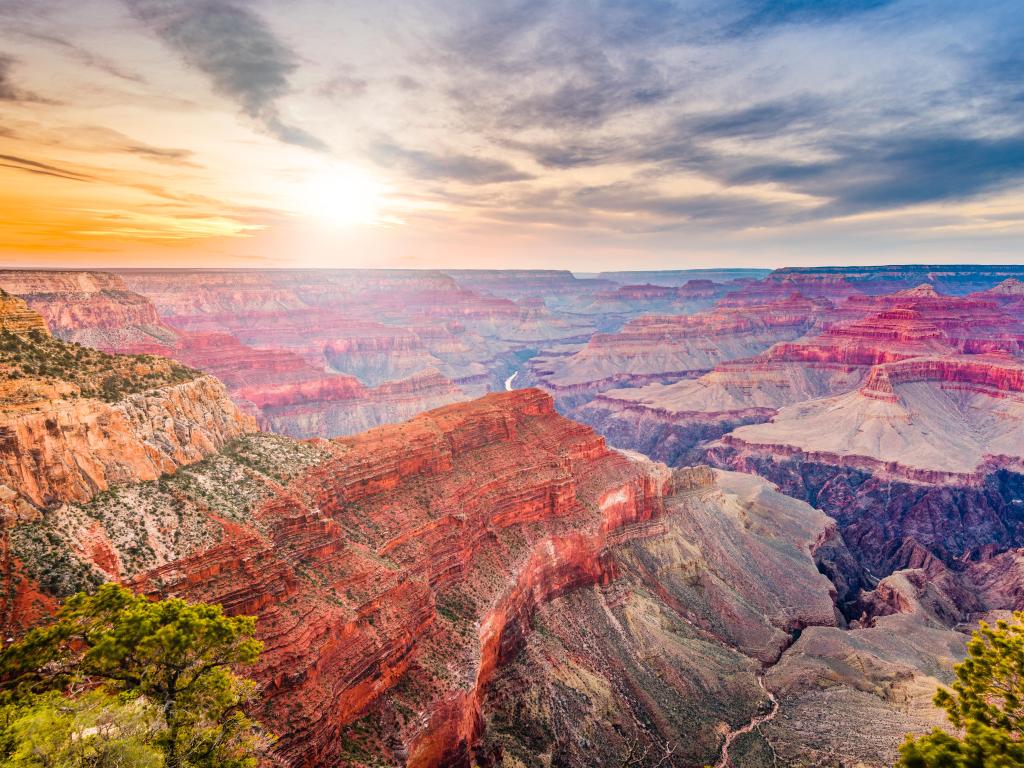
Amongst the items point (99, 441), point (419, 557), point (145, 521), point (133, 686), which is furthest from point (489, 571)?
point (133, 686)

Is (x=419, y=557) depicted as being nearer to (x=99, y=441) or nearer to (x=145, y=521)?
(x=145, y=521)

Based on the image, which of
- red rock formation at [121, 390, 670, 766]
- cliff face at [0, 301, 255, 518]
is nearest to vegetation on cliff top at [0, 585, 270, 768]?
red rock formation at [121, 390, 670, 766]

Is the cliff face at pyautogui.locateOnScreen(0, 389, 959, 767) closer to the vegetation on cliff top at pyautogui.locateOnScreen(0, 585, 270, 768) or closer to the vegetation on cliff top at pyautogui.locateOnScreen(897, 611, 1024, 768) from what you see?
the vegetation on cliff top at pyautogui.locateOnScreen(0, 585, 270, 768)

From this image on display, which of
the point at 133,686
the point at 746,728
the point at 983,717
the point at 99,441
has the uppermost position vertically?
the point at 99,441

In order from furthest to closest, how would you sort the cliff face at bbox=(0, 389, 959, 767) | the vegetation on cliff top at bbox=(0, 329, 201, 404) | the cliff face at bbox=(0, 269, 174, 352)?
the cliff face at bbox=(0, 269, 174, 352) → the vegetation on cliff top at bbox=(0, 329, 201, 404) → the cliff face at bbox=(0, 389, 959, 767)

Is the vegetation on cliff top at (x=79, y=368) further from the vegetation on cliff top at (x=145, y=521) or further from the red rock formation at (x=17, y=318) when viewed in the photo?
the vegetation on cliff top at (x=145, y=521)

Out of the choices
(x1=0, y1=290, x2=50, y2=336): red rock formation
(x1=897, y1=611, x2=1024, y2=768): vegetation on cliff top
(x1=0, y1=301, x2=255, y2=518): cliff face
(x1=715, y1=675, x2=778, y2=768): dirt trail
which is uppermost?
(x1=0, y1=290, x2=50, y2=336): red rock formation
